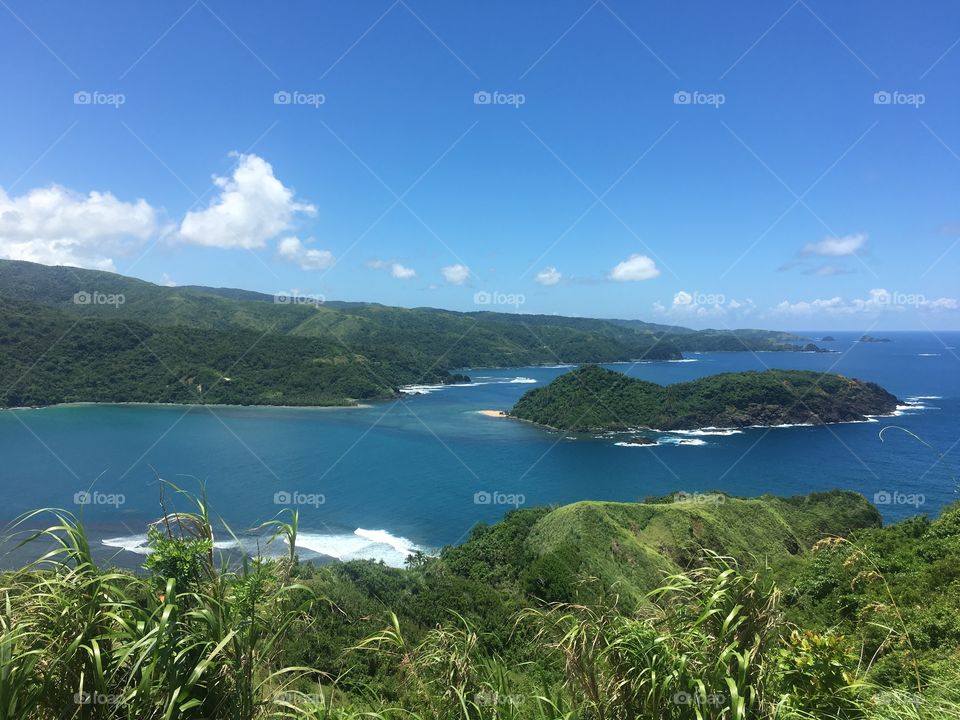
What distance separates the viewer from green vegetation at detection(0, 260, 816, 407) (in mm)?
66938

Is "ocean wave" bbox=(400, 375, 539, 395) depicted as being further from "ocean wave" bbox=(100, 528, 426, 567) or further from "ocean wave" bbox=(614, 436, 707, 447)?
"ocean wave" bbox=(100, 528, 426, 567)

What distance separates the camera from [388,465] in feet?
146

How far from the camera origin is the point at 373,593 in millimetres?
17594

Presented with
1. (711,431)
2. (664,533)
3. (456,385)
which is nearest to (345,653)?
(664,533)

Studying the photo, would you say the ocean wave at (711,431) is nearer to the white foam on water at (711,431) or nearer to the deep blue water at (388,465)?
the white foam on water at (711,431)

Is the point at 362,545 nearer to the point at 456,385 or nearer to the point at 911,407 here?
the point at 456,385

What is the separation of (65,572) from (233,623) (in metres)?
0.93

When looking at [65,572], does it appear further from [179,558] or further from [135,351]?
[135,351]

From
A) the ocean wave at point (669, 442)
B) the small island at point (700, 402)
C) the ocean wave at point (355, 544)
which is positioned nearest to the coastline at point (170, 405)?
the small island at point (700, 402)

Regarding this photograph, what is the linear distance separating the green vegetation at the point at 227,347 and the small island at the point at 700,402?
27.8 meters

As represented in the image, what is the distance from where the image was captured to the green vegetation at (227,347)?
66938 millimetres

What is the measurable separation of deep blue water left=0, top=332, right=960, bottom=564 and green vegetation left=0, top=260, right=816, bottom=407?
5.35 metres

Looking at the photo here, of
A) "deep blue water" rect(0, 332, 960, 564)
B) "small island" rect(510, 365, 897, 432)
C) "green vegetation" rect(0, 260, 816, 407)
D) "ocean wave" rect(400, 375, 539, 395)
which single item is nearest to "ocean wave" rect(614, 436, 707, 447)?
"deep blue water" rect(0, 332, 960, 564)

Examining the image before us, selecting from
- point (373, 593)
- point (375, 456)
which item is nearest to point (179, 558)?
point (373, 593)
